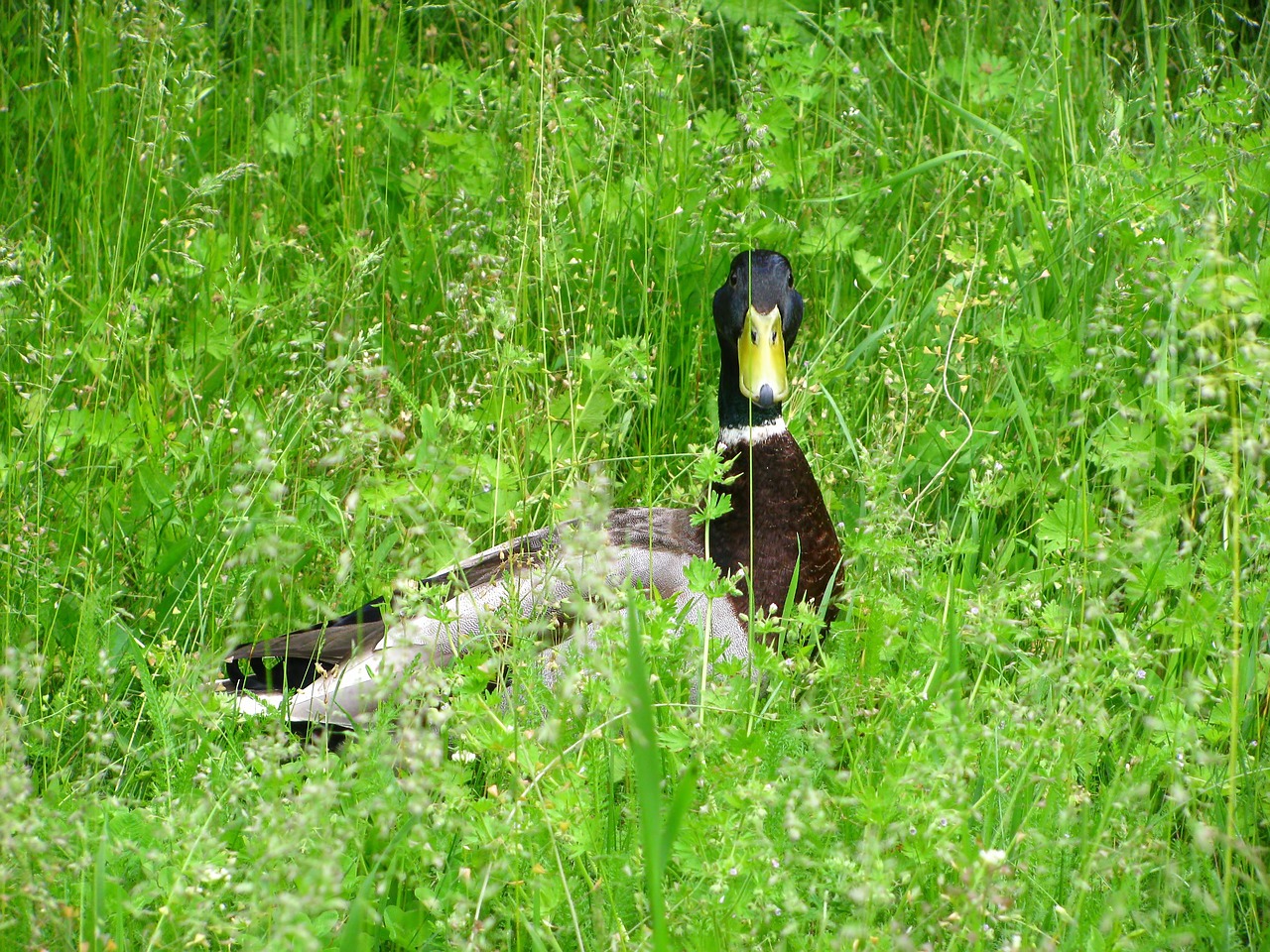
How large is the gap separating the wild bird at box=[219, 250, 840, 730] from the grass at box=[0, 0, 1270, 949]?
0.20m

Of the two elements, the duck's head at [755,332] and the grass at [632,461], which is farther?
the duck's head at [755,332]

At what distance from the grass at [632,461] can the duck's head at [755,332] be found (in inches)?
9.5

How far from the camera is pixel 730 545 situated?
3801 mm

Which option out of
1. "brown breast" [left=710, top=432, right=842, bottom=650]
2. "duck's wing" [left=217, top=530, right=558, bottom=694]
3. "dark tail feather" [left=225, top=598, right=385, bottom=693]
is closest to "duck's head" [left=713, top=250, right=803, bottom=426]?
"brown breast" [left=710, top=432, right=842, bottom=650]

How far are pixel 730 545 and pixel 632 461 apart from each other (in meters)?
0.61

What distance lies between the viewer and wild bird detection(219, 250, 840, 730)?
3.33 metres

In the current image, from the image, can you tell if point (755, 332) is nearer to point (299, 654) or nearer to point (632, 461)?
point (632, 461)

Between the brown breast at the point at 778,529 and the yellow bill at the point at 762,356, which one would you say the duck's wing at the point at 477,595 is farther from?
the yellow bill at the point at 762,356

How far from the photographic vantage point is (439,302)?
4746 millimetres

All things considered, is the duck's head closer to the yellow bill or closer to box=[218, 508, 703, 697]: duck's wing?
the yellow bill

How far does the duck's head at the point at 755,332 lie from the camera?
376 centimetres

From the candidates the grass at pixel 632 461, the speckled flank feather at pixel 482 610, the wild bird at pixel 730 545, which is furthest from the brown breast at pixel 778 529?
the grass at pixel 632 461

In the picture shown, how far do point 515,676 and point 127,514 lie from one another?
1697 mm

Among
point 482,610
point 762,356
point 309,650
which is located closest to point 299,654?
point 309,650
